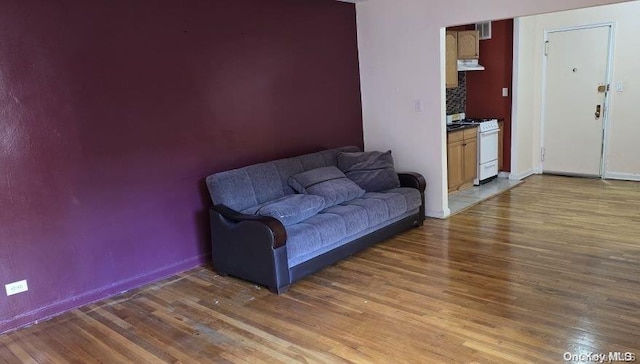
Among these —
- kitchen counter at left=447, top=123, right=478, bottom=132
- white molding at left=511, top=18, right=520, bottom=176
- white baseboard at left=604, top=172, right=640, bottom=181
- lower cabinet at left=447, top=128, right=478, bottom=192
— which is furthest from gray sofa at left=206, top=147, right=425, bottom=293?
white baseboard at left=604, top=172, right=640, bottom=181

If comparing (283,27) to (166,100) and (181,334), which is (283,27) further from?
(181,334)

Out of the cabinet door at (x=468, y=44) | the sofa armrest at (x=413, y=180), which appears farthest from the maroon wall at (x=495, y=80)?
the sofa armrest at (x=413, y=180)

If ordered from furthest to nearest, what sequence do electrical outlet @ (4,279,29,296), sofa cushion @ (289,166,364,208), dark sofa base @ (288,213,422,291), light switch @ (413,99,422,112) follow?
1. light switch @ (413,99,422,112)
2. sofa cushion @ (289,166,364,208)
3. dark sofa base @ (288,213,422,291)
4. electrical outlet @ (4,279,29,296)

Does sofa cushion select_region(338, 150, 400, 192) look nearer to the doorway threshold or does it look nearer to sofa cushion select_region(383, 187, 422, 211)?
sofa cushion select_region(383, 187, 422, 211)

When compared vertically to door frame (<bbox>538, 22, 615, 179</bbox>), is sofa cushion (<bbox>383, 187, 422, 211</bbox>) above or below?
below

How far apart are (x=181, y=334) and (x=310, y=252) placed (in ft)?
3.53

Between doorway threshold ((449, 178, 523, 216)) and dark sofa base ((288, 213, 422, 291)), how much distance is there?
835 mm

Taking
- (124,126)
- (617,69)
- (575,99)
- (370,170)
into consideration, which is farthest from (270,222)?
(617,69)

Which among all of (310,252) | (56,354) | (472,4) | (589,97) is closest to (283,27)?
(472,4)

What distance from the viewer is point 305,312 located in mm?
3020

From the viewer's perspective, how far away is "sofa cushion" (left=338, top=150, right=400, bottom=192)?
4434mm

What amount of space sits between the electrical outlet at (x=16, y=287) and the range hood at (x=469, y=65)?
5.32m

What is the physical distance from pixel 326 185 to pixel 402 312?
1.43 metres

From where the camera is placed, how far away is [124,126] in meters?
3.44
